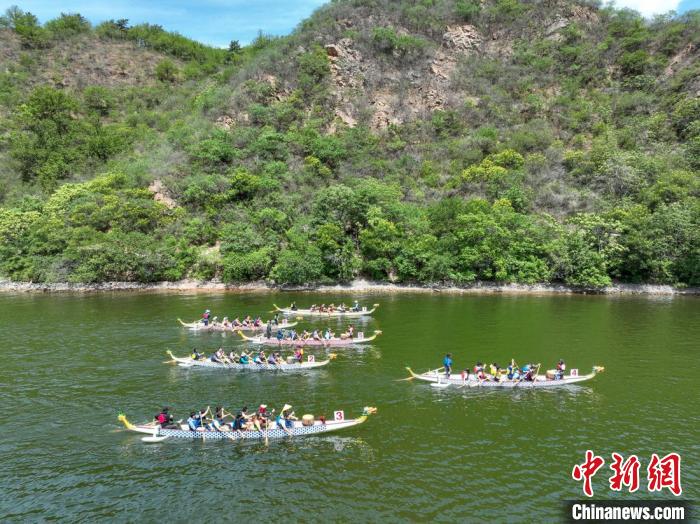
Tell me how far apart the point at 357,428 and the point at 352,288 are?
4359cm

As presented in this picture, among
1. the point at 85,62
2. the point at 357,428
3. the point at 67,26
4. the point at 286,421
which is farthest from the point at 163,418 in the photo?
the point at 67,26

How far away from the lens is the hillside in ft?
223

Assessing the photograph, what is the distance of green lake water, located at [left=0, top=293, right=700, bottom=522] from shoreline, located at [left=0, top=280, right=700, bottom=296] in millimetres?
18788

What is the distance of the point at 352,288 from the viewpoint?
6831 cm

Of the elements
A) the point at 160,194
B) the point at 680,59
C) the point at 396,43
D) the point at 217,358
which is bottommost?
the point at 217,358

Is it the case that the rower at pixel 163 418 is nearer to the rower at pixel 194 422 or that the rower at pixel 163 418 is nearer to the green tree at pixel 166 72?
the rower at pixel 194 422

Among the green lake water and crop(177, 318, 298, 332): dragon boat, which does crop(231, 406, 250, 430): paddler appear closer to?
the green lake water

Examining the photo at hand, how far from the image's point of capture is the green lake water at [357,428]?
18.9m

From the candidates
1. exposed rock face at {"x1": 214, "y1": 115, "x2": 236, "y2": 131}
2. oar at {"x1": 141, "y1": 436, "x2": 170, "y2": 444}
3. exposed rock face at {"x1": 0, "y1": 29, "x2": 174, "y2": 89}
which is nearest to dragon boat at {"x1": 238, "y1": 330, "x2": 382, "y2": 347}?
oar at {"x1": 141, "y1": 436, "x2": 170, "y2": 444}

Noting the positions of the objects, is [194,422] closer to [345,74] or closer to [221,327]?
[221,327]

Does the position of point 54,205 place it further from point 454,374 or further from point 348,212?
point 454,374

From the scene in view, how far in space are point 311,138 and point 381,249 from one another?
38.0 meters

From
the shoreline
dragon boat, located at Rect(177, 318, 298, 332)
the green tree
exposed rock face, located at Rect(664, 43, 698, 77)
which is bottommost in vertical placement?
dragon boat, located at Rect(177, 318, 298, 332)

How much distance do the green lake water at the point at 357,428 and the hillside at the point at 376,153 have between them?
22.9m
